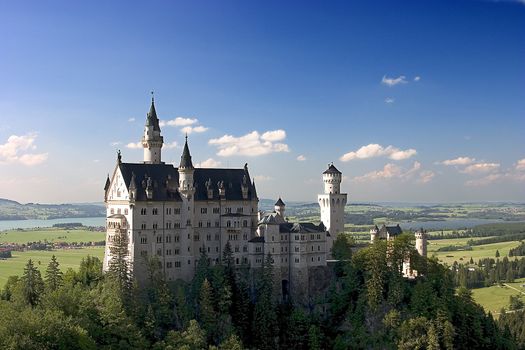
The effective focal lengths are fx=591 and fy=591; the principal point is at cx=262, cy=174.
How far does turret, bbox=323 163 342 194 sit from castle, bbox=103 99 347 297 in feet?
48.4

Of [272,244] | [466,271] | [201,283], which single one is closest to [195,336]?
[201,283]

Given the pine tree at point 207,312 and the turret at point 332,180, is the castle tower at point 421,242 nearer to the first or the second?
the turret at point 332,180

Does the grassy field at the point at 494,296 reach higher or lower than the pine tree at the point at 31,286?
lower

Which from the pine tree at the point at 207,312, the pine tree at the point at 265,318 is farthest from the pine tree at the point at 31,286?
the pine tree at the point at 265,318

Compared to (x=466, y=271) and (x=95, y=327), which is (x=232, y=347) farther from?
(x=466, y=271)

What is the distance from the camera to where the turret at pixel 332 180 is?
396 feet

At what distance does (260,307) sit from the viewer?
95562 millimetres

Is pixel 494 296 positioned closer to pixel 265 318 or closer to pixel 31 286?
pixel 265 318

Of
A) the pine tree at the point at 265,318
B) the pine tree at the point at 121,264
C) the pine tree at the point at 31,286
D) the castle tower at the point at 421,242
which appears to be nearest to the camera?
the pine tree at the point at 121,264

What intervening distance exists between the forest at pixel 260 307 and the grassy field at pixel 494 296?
59559mm

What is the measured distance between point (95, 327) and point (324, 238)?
143ft

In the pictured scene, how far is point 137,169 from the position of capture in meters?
98.9

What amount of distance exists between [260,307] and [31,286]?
36090mm

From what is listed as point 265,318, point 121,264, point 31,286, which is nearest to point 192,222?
point 121,264
